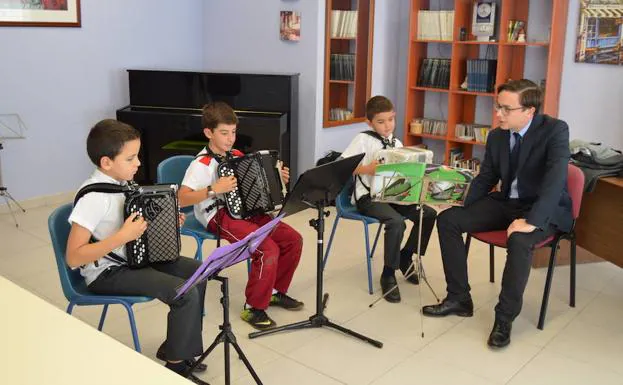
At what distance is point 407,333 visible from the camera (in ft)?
10.5

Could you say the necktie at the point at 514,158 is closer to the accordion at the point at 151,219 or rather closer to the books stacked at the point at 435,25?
the accordion at the point at 151,219

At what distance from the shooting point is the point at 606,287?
3.83 metres

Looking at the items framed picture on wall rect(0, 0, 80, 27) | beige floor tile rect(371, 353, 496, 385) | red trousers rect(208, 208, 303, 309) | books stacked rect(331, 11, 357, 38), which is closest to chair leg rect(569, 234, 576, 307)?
beige floor tile rect(371, 353, 496, 385)

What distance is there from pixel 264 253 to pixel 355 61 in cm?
300

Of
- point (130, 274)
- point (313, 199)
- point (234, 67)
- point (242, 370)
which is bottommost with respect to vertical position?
point (242, 370)

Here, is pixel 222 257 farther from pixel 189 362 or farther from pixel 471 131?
pixel 471 131

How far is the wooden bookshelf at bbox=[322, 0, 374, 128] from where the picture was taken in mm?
5496

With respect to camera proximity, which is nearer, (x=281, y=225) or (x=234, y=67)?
(x=281, y=225)

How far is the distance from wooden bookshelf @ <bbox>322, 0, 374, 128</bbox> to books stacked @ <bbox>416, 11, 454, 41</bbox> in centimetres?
41

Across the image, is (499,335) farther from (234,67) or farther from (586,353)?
(234,67)

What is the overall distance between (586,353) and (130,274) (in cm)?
200

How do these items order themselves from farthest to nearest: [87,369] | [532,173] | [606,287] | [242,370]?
1. [606,287]
2. [532,173]
3. [242,370]
4. [87,369]

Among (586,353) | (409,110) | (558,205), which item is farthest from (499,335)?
(409,110)

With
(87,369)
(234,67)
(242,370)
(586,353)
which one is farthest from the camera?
(234,67)
